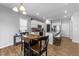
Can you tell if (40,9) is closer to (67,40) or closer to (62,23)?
(62,23)

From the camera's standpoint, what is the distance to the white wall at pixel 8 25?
144cm

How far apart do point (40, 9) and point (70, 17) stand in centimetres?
58

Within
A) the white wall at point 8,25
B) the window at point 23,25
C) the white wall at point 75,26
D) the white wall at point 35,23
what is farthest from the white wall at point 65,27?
the white wall at point 8,25

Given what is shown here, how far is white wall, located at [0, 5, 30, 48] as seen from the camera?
1.44 meters

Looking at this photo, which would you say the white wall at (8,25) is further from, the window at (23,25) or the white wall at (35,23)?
the white wall at (35,23)

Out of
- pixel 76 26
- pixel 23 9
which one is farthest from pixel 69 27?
pixel 23 9

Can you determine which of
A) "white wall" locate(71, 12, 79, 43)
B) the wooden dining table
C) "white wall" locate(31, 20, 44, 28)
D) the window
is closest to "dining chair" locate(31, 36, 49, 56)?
the wooden dining table

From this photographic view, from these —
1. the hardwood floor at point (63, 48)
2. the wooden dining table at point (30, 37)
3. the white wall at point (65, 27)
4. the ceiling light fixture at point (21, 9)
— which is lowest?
the hardwood floor at point (63, 48)

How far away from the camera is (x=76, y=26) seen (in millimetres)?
1570

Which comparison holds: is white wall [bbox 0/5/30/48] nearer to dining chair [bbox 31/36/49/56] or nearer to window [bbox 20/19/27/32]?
window [bbox 20/19/27/32]

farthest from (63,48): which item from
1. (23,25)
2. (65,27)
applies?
(23,25)

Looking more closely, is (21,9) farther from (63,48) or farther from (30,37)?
(63,48)

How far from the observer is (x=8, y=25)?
4.94 ft

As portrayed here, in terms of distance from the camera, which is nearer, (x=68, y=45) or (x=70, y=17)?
(x=70, y=17)
